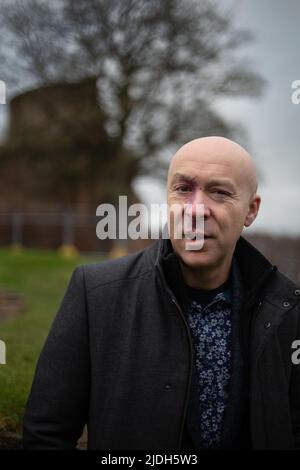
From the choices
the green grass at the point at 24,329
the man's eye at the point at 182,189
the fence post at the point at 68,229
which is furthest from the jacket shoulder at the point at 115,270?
the fence post at the point at 68,229

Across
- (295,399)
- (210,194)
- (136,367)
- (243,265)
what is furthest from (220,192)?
(295,399)

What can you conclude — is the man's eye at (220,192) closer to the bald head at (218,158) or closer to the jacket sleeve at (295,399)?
the bald head at (218,158)

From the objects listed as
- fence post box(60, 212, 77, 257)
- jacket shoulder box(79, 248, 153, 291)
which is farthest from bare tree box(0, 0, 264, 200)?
jacket shoulder box(79, 248, 153, 291)

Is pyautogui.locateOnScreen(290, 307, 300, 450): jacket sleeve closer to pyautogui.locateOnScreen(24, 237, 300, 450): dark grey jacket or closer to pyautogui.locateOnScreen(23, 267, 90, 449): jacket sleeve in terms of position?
pyautogui.locateOnScreen(24, 237, 300, 450): dark grey jacket

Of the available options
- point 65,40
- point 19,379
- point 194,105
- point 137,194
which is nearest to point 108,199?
point 137,194

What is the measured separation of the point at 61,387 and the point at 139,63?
1391cm

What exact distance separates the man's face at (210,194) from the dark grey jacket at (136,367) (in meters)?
0.14

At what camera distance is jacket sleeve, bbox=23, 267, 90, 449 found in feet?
7.61

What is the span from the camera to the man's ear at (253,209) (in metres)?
2.59

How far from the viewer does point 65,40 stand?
44.5 ft

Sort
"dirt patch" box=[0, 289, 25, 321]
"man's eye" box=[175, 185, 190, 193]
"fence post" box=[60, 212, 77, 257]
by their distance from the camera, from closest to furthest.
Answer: "man's eye" box=[175, 185, 190, 193], "dirt patch" box=[0, 289, 25, 321], "fence post" box=[60, 212, 77, 257]

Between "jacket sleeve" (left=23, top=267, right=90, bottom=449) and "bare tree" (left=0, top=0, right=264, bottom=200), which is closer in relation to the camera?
"jacket sleeve" (left=23, top=267, right=90, bottom=449)

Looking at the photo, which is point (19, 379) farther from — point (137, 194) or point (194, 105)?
point (137, 194)

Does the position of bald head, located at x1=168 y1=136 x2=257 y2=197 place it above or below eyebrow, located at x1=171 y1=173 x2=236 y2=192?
above
